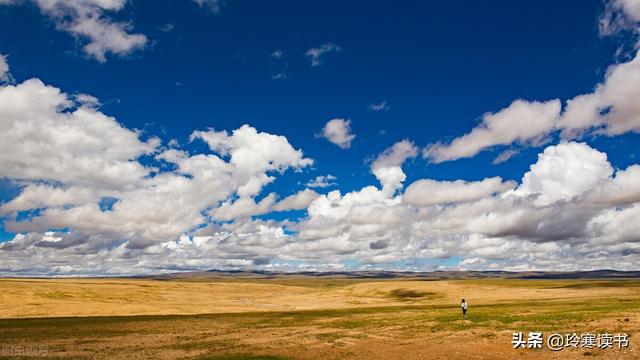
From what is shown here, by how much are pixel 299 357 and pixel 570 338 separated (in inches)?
853

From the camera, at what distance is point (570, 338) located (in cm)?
3928

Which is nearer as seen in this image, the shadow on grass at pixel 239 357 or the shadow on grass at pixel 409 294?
the shadow on grass at pixel 239 357

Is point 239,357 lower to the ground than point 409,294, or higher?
higher

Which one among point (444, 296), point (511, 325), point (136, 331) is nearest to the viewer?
point (511, 325)

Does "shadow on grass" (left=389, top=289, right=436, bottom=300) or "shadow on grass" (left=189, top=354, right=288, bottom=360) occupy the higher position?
"shadow on grass" (left=189, top=354, right=288, bottom=360)

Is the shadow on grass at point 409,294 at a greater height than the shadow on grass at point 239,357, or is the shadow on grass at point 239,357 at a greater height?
the shadow on grass at point 239,357

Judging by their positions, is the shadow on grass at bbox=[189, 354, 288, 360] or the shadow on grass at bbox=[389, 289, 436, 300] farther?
the shadow on grass at bbox=[389, 289, 436, 300]

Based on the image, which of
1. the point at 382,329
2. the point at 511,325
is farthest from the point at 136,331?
the point at 511,325

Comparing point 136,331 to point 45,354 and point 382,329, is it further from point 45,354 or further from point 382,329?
point 382,329

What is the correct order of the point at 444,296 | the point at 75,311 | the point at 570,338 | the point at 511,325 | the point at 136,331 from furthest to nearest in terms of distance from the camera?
the point at 444,296 → the point at 75,311 → the point at 136,331 → the point at 511,325 → the point at 570,338

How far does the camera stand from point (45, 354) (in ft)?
132

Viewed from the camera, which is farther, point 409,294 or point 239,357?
point 409,294

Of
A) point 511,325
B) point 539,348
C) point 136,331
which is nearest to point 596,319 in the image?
point 511,325

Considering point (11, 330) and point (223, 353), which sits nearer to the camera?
point (223, 353)
